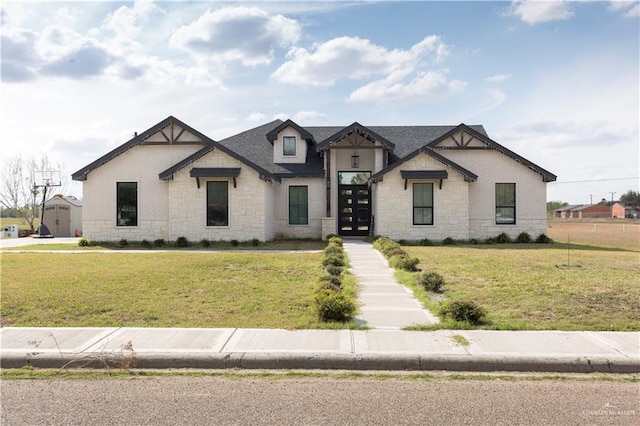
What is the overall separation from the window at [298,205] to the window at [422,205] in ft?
18.0

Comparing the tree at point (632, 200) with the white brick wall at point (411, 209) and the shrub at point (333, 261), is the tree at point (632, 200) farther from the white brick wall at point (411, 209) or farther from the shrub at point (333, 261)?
the shrub at point (333, 261)

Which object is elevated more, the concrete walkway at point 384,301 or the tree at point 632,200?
the tree at point 632,200

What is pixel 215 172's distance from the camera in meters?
20.9

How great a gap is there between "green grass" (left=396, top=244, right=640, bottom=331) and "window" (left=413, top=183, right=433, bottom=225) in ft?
21.7

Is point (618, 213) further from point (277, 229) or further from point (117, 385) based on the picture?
point (117, 385)

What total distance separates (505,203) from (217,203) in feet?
45.5

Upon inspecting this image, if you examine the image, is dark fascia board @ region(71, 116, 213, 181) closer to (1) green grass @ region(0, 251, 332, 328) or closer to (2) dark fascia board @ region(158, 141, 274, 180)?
(2) dark fascia board @ region(158, 141, 274, 180)

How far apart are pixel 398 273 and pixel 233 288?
14.3 ft

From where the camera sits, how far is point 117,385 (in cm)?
512

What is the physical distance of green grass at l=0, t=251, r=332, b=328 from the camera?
754cm

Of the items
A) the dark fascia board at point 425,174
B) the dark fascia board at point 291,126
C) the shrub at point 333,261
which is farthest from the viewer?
the dark fascia board at point 291,126

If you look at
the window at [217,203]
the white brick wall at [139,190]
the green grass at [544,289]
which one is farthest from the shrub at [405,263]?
the white brick wall at [139,190]

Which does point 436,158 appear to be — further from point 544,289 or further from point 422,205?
point 544,289

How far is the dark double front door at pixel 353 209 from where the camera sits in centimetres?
2511
